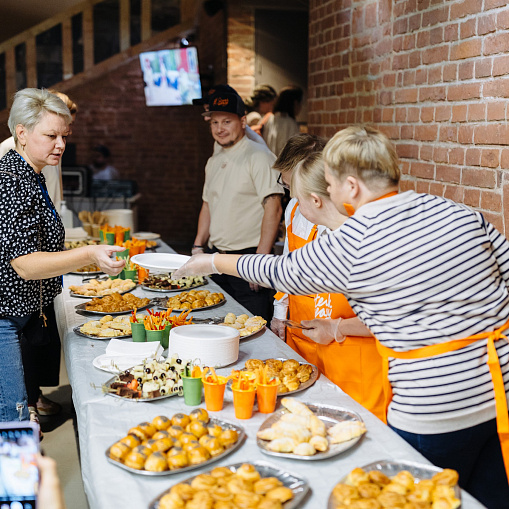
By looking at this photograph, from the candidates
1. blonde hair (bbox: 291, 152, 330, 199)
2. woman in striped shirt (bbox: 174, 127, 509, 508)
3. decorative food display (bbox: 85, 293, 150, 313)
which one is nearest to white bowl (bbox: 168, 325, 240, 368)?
woman in striped shirt (bbox: 174, 127, 509, 508)

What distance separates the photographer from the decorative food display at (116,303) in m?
2.74

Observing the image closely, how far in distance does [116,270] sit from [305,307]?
0.74 m

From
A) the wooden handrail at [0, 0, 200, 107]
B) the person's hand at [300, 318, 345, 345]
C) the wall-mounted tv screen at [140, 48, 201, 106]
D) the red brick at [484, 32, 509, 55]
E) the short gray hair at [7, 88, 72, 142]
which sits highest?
the wooden handrail at [0, 0, 200, 107]

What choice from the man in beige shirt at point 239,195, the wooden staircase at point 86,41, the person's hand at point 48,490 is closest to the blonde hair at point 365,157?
the person's hand at point 48,490

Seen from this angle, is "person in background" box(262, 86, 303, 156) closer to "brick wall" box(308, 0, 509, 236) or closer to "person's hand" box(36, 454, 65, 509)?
"brick wall" box(308, 0, 509, 236)

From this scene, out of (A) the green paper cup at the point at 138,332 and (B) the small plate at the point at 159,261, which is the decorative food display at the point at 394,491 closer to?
(A) the green paper cup at the point at 138,332

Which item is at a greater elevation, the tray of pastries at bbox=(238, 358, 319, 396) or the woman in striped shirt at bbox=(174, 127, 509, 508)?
the woman in striped shirt at bbox=(174, 127, 509, 508)

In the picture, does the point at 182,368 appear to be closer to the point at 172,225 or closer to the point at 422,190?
the point at 422,190

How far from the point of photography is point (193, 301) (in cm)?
284

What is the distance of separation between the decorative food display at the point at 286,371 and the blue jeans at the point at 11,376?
90cm

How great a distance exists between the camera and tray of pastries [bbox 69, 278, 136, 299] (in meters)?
3.05

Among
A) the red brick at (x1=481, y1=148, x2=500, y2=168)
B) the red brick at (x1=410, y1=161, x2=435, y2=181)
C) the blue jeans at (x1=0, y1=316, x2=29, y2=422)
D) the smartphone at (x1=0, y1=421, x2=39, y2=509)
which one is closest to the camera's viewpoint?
the smartphone at (x1=0, y1=421, x2=39, y2=509)

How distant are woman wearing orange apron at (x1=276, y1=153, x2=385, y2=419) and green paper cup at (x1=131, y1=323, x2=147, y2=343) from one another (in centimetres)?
59

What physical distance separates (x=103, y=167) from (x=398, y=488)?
8.59 m
